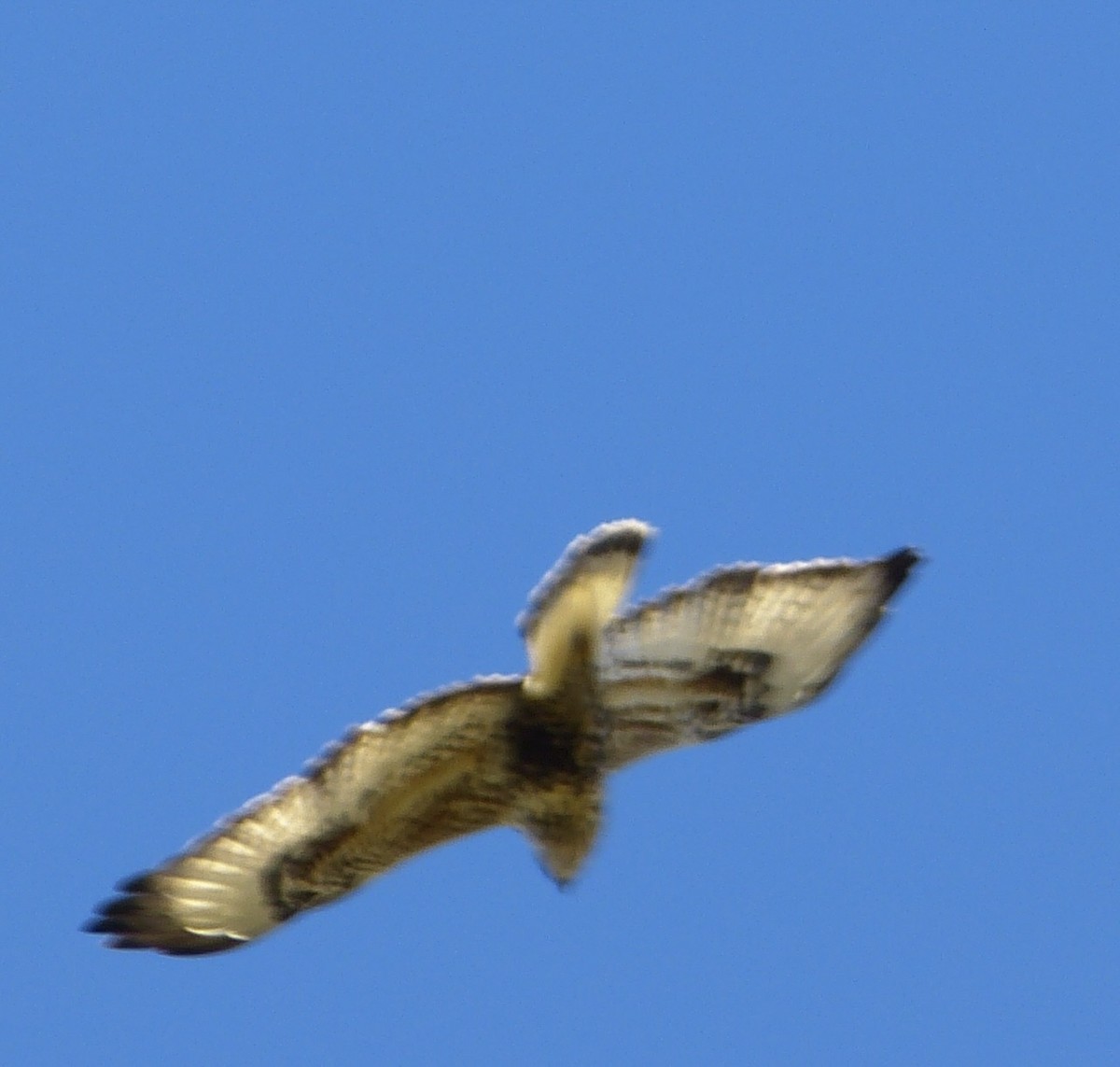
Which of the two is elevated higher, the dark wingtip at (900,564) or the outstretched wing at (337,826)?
the dark wingtip at (900,564)

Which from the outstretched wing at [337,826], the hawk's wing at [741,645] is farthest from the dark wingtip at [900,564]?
the outstretched wing at [337,826]

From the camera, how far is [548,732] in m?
13.4

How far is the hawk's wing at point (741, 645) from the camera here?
13609 mm

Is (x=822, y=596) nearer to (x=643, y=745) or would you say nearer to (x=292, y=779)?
(x=643, y=745)

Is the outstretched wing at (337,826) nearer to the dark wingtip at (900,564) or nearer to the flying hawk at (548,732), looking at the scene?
the flying hawk at (548,732)

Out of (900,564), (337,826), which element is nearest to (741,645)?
(900,564)

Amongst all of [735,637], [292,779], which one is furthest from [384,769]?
[735,637]

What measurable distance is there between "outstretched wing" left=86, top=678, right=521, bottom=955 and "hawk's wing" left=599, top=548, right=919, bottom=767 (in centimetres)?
50

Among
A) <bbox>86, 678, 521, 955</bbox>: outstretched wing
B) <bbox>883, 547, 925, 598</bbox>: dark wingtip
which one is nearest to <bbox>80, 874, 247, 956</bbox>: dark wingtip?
<bbox>86, 678, 521, 955</bbox>: outstretched wing

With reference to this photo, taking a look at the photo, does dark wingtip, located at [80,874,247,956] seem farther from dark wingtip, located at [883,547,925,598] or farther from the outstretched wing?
dark wingtip, located at [883,547,925,598]

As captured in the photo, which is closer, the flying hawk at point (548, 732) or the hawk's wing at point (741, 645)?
the flying hawk at point (548, 732)

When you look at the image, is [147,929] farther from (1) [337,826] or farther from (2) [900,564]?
(2) [900,564]

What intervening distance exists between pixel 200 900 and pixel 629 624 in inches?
63.9

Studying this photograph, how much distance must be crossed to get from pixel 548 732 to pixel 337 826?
73 cm
